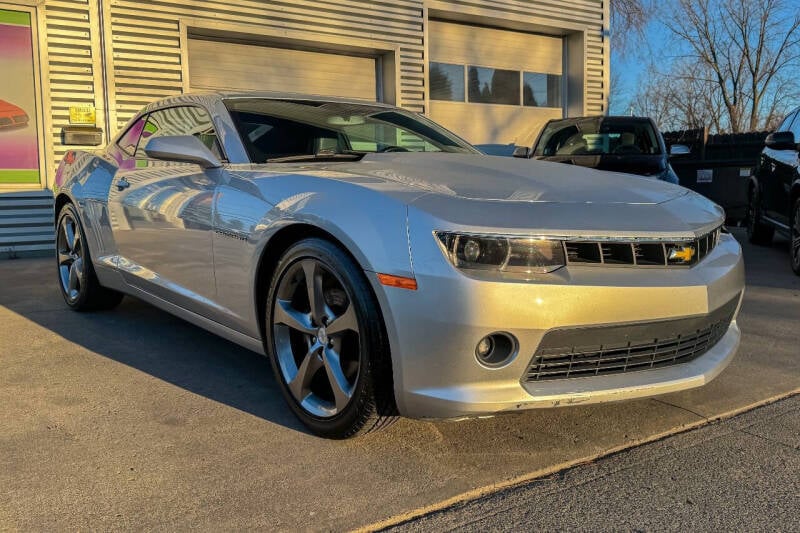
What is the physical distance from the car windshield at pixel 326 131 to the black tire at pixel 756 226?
17.8ft

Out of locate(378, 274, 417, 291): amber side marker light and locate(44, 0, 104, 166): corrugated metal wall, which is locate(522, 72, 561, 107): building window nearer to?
locate(44, 0, 104, 166): corrugated metal wall

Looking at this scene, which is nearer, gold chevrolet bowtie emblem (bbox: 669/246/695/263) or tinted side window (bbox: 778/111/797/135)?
gold chevrolet bowtie emblem (bbox: 669/246/695/263)

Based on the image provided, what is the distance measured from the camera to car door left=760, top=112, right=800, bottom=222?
6809 mm

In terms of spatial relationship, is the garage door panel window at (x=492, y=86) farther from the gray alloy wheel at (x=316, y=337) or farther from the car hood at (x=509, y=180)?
the gray alloy wheel at (x=316, y=337)

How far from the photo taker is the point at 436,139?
421cm

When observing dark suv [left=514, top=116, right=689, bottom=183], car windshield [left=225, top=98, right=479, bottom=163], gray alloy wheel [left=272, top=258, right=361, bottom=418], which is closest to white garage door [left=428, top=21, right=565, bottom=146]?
dark suv [left=514, top=116, right=689, bottom=183]

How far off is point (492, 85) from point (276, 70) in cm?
439

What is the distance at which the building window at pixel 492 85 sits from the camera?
Result: 12836 millimetres

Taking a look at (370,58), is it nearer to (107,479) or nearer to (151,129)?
(151,129)

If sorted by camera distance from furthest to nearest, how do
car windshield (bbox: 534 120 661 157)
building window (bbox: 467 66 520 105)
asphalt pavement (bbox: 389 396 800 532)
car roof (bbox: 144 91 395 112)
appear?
1. building window (bbox: 467 66 520 105)
2. car windshield (bbox: 534 120 661 157)
3. car roof (bbox: 144 91 395 112)
4. asphalt pavement (bbox: 389 396 800 532)

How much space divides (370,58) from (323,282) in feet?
31.2

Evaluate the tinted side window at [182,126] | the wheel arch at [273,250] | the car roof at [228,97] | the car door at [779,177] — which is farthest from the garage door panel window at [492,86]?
the wheel arch at [273,250]

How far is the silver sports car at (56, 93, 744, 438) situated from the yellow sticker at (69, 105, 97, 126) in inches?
237

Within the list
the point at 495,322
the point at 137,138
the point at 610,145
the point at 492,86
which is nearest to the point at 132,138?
the point at 137,138
